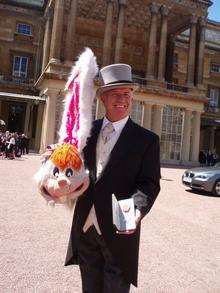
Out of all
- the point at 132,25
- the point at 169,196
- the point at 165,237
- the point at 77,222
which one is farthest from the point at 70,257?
the point at 132,25

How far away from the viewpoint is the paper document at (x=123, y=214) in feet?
9.23

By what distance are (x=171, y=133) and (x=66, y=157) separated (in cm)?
3459

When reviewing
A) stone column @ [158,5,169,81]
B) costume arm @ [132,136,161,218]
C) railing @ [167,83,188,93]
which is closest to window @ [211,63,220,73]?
railing @ [167,83,188,93]

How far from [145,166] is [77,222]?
23.8 inches

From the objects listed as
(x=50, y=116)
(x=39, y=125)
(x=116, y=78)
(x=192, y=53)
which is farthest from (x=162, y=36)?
(x=116, y=78)

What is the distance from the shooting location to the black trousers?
3.05m

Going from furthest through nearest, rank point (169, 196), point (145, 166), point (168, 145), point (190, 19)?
1. point (190, 19)
2. point (168, 145)
3. point (169, 196)
4. point (145, 166)

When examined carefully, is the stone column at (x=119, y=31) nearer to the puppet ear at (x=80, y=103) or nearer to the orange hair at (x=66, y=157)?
the puppet ear at (x=80, y=103)

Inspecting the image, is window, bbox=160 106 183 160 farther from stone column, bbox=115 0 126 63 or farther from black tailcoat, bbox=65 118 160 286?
black tailcoat, bbox=65 118 160 286

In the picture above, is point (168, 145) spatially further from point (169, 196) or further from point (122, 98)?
point (122, 98)

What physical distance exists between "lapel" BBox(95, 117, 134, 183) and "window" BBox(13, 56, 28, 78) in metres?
41.8

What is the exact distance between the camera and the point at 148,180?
122 inches

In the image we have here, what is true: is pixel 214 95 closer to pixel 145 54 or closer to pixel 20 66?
pixel 145 54

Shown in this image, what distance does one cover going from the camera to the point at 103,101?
3.27 meters
